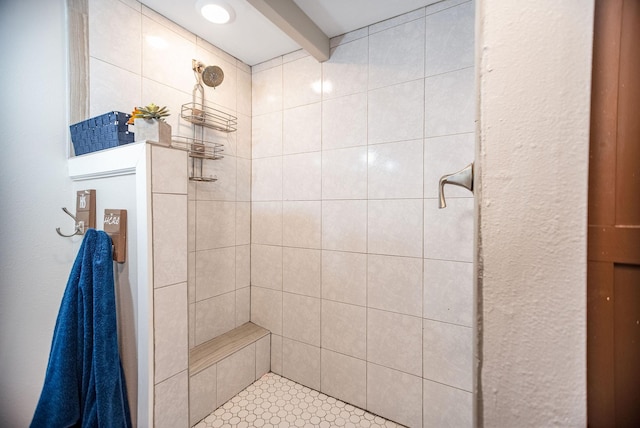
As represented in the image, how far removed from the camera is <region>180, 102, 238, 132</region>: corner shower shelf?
4.87 feet

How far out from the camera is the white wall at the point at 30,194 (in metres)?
0.98

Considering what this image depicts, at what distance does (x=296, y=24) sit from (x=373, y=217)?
1.02 m

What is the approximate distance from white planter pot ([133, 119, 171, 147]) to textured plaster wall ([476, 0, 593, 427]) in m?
0.96

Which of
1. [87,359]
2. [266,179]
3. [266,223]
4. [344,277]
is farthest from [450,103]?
[87,359]

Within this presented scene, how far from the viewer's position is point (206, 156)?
1.53 metres

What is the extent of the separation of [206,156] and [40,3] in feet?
2.70

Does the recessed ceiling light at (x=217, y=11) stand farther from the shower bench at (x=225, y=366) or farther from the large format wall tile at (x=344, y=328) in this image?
the shower bench at (x=225, y=366)

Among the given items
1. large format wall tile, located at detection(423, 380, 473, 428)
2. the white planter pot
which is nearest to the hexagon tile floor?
large format wall tile, located at detection(423, 380, 473, 428)

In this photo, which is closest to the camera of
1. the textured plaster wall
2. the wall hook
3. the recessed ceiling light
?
the textured plaster wall

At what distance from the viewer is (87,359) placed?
3.03ft

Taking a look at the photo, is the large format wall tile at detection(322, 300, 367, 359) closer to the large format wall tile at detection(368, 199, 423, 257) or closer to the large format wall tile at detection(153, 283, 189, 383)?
the large format wall tile at detection(368, 199, 423, 257)

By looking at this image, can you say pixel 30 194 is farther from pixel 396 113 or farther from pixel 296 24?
pixel 396 113

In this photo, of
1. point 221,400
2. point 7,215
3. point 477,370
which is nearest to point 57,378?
point 7,215

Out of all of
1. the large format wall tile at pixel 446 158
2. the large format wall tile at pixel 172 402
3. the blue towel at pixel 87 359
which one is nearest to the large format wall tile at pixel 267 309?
the large format wall tile at pixel 172 402
